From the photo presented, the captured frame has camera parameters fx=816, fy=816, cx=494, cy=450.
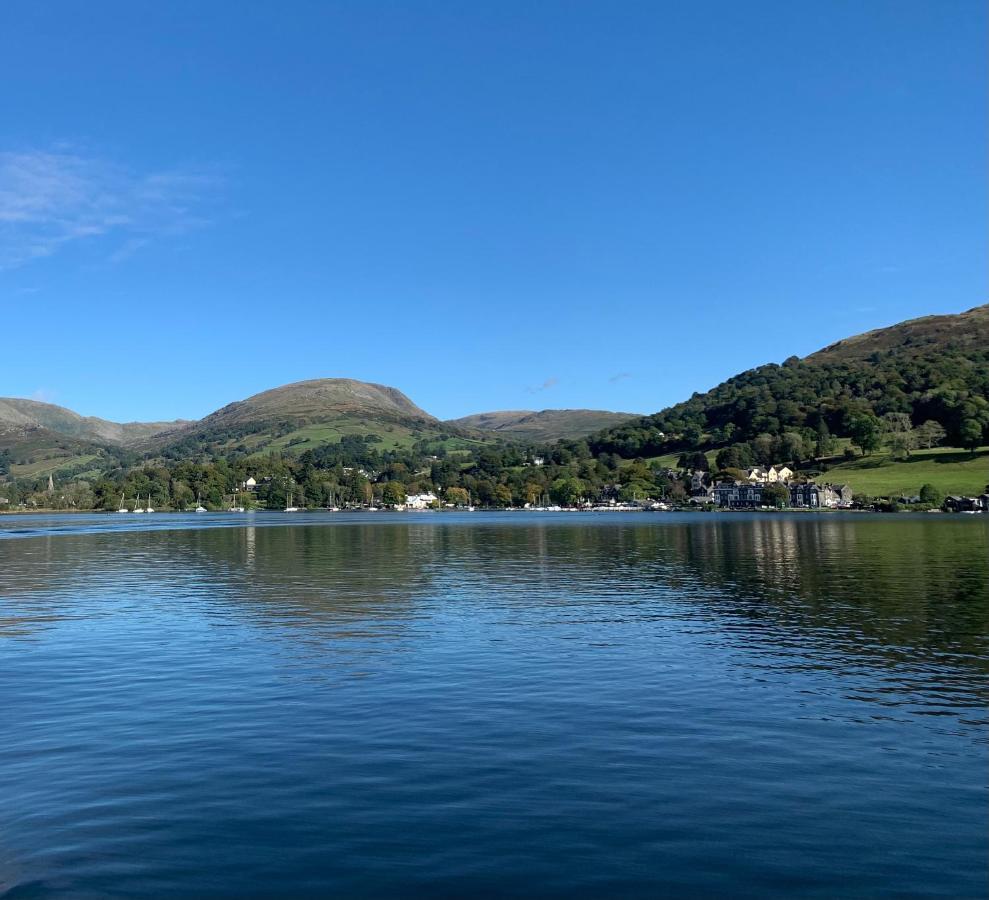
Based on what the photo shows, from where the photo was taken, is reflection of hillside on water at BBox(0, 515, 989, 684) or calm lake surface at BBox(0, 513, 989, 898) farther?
reflection of hillside on water at BBox(0, 515, 989, 684)

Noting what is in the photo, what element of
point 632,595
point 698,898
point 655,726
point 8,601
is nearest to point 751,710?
point 655,726

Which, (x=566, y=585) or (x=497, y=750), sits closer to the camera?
(x=497, y=750)

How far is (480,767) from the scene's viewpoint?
19.2 meters

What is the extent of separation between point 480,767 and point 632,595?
3678cm

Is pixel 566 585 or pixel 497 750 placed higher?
pixel 497 750

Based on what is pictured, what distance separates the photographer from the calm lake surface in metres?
14.1

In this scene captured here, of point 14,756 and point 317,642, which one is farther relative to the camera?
point 317,642

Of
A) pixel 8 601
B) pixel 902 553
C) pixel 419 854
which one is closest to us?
pixel 419 854

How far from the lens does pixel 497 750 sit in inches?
808

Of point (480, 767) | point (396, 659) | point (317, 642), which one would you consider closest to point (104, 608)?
point (317, 642)

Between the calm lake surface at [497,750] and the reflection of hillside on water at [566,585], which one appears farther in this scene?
the reflection of hillside on water at [566,585]

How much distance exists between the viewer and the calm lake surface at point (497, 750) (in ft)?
46.4

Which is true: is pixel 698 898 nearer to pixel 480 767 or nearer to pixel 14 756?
pixel 480 767

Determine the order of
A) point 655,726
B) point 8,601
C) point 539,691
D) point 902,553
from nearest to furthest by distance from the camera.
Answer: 1. point 655,726
2. point 539,691
3. point 8,601
4. point 902,553
